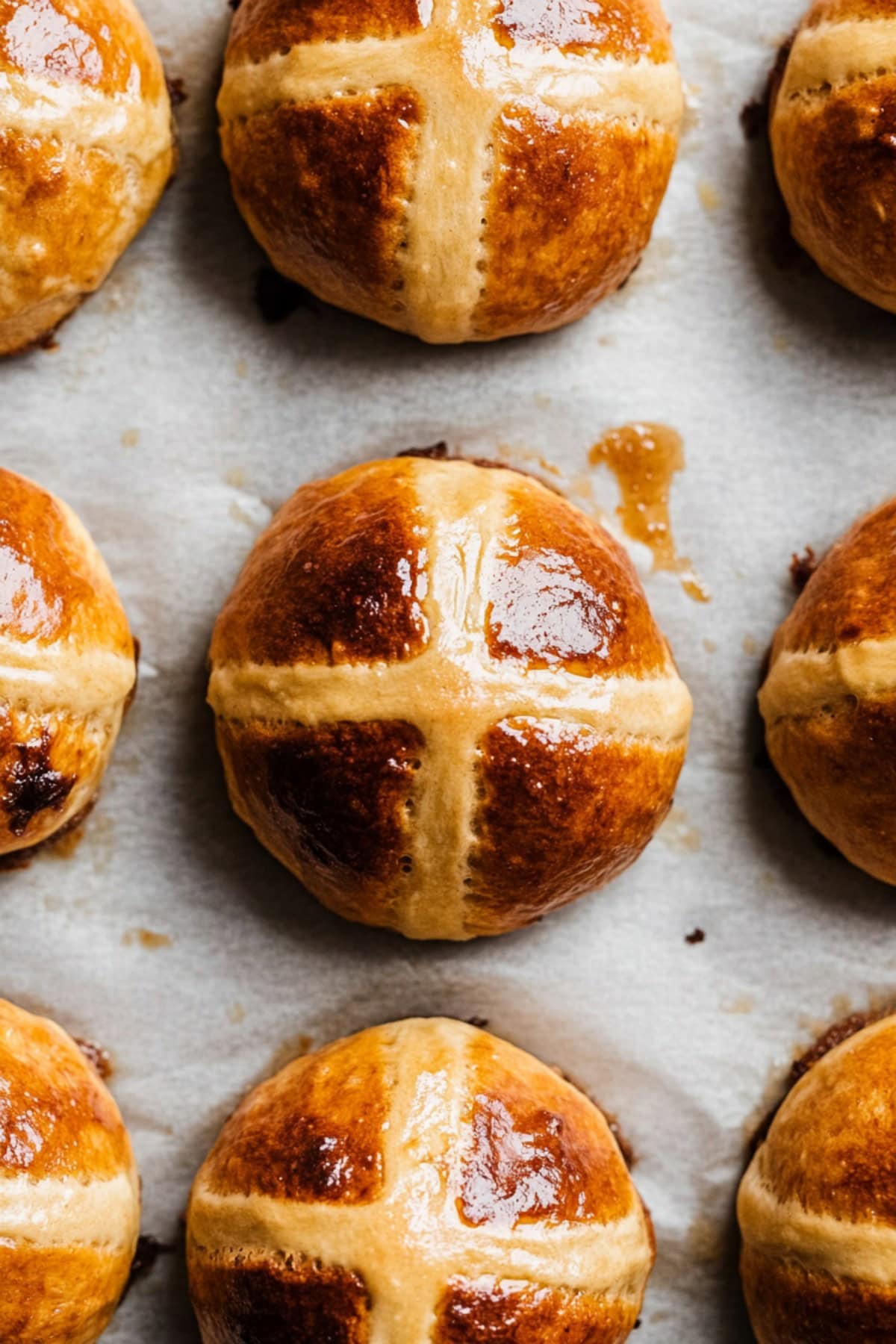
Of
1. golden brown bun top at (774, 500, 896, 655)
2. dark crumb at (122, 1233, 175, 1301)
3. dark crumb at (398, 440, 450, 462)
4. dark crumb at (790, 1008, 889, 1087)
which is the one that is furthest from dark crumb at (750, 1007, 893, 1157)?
dark crumb at (398, 440, 450, 462)

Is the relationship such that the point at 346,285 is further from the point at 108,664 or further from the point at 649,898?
the point at 649,898

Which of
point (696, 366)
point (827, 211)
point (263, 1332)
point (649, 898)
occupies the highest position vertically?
point (827, 211)

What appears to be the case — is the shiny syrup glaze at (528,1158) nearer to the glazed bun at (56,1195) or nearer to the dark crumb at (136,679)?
the glazed bun at (56,1195)

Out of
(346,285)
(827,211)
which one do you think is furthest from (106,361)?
(827,211)

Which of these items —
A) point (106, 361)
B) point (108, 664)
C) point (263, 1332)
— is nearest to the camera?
point (263, 1332)

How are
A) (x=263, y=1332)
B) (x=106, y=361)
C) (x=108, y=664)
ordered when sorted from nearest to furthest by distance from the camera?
(x=263, y=1332) → (x=108, y=664) → (x=106, y=361)

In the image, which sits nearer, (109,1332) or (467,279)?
(467,279)

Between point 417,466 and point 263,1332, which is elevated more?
point 417,466
